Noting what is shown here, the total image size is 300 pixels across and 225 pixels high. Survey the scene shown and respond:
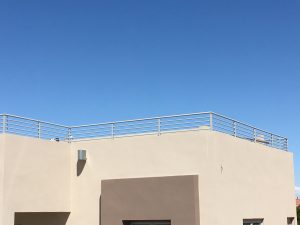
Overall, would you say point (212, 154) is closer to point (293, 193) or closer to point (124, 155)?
point (124, 155)

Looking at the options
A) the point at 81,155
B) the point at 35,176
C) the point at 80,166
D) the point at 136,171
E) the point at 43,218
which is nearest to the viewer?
the point at 35,176

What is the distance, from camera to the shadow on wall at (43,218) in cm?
1786

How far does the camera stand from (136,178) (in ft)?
53.9

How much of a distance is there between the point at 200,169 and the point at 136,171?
229 centimetres

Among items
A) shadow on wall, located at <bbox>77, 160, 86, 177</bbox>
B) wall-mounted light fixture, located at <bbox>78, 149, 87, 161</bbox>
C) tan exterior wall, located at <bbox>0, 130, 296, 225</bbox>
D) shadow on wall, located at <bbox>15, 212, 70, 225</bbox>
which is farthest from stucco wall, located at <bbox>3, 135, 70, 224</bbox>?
wall-mounted light fixture, located at <bbox>78, 149, 87, 161</bbox>

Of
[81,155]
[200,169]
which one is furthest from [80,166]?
[200,169]

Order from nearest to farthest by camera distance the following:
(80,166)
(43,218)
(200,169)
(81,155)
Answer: (200,169)
(81,155)
(80,166)
(43,218)

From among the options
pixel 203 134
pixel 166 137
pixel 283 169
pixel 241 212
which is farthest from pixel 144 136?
pixel 283 169

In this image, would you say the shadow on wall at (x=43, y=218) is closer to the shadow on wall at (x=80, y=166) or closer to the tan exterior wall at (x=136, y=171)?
the tan exterior wall at (x=136, y=171)

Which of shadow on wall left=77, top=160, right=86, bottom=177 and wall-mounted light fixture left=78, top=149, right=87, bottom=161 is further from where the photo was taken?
shadow on wall left=77, top=160, right=86, bottom=177

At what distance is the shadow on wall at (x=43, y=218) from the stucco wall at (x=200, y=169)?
431 millimetres

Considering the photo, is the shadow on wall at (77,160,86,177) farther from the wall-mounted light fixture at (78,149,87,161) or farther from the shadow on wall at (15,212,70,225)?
the shadow on wall at (15,212,70,225)

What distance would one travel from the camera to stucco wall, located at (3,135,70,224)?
51.7ft

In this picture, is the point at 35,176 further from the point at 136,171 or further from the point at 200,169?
the point at 200,169
